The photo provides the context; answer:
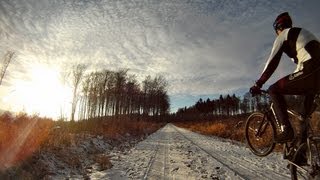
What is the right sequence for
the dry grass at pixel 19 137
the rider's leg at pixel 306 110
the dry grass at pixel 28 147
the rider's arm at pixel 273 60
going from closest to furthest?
1. the rider's leg at pixel 306 110
2. the rider's arm at pixel 273 60
3. the dry grass at pixel 28 147
4. the dry grass at pixel 19 137

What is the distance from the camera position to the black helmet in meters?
4.56

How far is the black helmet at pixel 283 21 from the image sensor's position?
4562 mm

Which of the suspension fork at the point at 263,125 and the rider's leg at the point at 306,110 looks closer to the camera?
the rider's leg at the point at 306,110

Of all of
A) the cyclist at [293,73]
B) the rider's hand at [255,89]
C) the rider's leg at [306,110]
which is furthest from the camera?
the rider's hand at [255,89]

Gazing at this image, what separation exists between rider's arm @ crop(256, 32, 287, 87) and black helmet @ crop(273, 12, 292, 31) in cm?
26

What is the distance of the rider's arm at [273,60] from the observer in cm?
443

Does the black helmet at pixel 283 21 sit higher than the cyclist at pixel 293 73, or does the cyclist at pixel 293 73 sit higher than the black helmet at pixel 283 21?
the black helmet at pixel 283 21

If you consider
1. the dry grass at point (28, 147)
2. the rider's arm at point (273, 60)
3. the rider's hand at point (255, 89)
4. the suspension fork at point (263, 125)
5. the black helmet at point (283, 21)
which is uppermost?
the black helmet at point (283, 21)

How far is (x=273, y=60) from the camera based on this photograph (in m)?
4.54

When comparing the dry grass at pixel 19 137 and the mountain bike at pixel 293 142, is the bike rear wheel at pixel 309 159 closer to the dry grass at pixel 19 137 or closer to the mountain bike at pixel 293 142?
the mountain bike at pixel 293 142

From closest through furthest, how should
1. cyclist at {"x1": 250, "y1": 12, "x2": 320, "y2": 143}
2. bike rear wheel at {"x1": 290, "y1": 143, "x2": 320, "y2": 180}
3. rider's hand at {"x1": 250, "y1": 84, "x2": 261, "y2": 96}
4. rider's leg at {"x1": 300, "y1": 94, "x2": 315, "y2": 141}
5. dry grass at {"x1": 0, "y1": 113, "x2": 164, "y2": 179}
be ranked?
bike rear wheel at {"x1": 290, "y1": 143, "x2": 320, "y2": 180}, cyclist at {"x1": 250, "y1": 12, "x2": 320, "y2": 143}, rider's leg at {"x1": 300, "y1": 94, "x2": 315, "y2": 141}, rider's hand at {"x1": 250, "y1": 84, "x2": 261, "y2": 96}, dry grass at {"x1": 0, "y1": 113, "x2": 164, "y2": 179}

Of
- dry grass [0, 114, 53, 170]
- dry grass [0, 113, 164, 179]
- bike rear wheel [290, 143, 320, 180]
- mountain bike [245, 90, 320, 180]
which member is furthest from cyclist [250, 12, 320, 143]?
dry grass [0, 114, 53, 170]

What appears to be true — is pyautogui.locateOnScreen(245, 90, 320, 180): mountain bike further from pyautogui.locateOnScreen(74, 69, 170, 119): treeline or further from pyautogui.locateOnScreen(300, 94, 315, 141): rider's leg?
pyautogui.locateOnScreen(74, 69, 170, 119): treeline

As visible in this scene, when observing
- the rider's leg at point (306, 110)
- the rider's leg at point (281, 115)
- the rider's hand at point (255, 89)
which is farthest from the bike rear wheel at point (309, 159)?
the rider's hand at point (255, 89)
